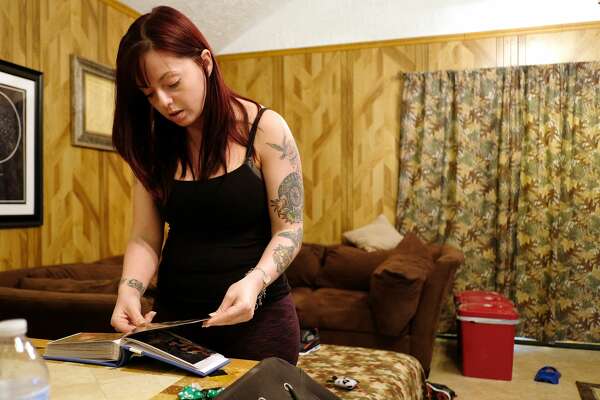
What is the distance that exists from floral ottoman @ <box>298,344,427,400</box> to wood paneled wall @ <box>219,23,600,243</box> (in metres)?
2.37

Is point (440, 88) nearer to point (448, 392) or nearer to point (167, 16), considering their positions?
point (448, 392)

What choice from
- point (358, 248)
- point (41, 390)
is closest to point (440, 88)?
point (358, 248)

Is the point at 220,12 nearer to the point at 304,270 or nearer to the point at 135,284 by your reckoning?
the point at 304,270

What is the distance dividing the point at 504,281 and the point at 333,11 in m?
2.96

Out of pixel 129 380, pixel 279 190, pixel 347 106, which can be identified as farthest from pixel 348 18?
pixel 129 380

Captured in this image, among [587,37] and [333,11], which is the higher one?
[333,11]

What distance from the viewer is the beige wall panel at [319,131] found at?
4918 millimetres

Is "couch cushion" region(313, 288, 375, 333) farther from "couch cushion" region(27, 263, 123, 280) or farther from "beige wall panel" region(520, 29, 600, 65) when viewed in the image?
"beige wall panel" region(520, 29, 600, 65)

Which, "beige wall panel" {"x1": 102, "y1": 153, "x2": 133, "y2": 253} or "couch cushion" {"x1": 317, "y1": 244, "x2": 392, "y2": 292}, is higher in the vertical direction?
"beige wall panel" {"x1": 102, "y1": 153, "x2": 133, "y2": 253}

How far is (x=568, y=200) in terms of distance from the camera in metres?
4.20

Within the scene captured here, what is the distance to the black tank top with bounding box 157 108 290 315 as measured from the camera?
113 centimetres

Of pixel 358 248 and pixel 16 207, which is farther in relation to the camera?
pixel 358 248

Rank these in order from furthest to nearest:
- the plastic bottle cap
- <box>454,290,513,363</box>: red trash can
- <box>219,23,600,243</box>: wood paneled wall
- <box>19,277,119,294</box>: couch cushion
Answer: <box>219,23,600,243</box>: wood paneled wall, <box>454,290,513,363</box>: red trash can, <box>19,277,119,294</box>: couch cushion, the plastic bottle cap

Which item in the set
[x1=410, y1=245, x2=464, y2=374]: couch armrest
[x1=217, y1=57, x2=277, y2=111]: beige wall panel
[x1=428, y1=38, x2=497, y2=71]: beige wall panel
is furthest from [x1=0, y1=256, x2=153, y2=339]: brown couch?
[x1=428, y1=38, x2=497, y2=71]: beige wall panel
